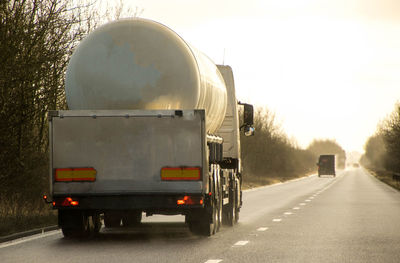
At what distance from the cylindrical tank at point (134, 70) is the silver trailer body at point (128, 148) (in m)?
0.43

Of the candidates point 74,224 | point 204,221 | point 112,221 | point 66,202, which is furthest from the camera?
point 112,221

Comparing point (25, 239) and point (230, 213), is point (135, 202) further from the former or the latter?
point (230, 213)

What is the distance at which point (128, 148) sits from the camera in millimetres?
12578

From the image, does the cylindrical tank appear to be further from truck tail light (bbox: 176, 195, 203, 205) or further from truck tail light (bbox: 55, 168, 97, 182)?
truck tail light (bbox: 176, 195, 203, 205)

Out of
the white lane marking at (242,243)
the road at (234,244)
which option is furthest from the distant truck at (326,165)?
the white lane marking at (242,243)

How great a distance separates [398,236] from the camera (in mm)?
14062

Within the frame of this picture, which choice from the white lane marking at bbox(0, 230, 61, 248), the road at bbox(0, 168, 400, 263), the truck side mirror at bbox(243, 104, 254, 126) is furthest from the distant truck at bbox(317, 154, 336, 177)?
the white lane marking at bbox(0, 230, 61, 248)

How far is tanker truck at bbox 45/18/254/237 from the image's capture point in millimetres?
12445

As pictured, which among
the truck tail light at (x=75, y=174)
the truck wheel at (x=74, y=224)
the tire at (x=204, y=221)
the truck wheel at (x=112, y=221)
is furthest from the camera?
the truck wheel at (x=112, y=221)

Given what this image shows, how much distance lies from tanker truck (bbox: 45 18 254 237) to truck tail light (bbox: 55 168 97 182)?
0.02m

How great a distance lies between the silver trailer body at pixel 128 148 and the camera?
12438 mm

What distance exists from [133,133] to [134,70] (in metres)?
1.04

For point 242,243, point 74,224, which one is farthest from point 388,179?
point 74,224

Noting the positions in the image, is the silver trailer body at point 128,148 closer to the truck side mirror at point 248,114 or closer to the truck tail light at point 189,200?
the truck tail light at point 189,200
